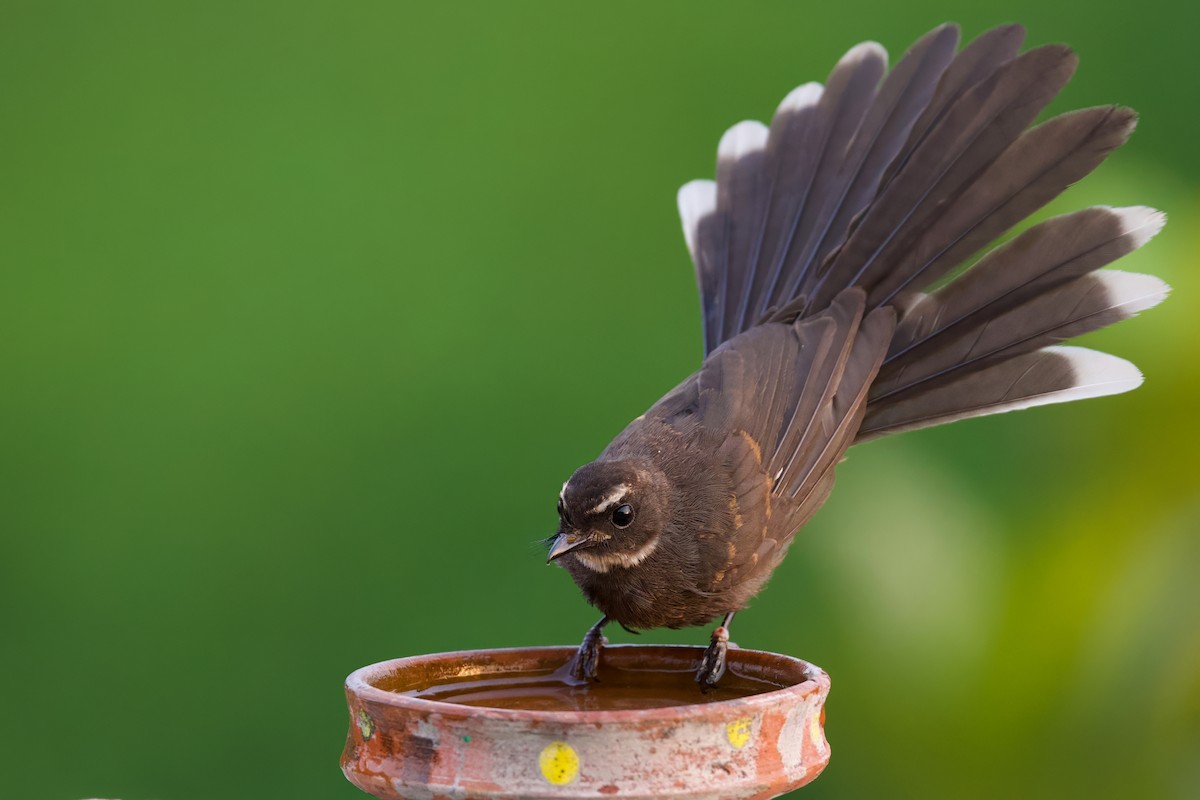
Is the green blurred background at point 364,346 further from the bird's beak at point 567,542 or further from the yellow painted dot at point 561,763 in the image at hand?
the yellow painted dot at point 561,763

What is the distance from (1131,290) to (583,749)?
180cm

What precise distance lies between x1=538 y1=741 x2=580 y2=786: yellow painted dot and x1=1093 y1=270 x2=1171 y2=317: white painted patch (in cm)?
177

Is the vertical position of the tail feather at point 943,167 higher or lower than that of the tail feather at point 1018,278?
higher

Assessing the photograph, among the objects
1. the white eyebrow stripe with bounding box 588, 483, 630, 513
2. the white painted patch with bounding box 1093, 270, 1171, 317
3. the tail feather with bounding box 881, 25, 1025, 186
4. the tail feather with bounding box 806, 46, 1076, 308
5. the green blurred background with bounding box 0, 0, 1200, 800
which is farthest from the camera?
the green blurred background with bounding box 0, 0, 1200, 800

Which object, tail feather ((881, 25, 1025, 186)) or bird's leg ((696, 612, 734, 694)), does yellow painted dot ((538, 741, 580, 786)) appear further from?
tail feather ((881, 25, 1025, 186))

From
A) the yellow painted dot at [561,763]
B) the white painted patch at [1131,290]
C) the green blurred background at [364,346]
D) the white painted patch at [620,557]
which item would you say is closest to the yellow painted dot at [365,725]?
the yellow painted dot at [561,763]

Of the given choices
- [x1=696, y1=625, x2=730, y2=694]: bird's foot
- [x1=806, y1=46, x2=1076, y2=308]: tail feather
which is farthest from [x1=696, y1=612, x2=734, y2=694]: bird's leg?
[x1=806, y1=46, x2=1076, y2=308]: tail feather

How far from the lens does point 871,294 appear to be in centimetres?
332

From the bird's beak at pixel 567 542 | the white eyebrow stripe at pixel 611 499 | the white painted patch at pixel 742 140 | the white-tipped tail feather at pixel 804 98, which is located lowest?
the bird's beak at pixel 567 542

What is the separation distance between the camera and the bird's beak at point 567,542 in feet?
9.37

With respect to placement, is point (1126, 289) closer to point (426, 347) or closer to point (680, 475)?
point (680, 475)

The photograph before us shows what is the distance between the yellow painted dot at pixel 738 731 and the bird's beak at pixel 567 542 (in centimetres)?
93

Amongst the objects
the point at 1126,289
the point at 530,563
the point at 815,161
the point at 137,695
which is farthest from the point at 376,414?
the point at 1126,289

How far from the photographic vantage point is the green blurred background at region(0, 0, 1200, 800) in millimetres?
4375
